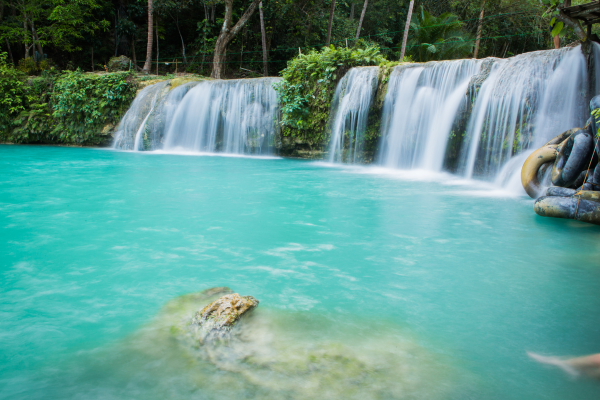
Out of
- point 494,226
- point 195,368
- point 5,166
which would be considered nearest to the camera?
point 195,368

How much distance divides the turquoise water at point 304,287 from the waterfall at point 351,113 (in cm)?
558

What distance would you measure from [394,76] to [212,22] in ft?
54.2

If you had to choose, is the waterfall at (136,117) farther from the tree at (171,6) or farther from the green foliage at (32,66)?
the tree at (171,6)

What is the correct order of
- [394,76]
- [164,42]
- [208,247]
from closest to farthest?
[208,247], [394,76], [164,42]

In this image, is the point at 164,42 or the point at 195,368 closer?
the point at 195,368

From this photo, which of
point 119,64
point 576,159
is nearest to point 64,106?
point 119,64

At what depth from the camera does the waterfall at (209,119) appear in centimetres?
1550

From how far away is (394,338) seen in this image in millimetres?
2969

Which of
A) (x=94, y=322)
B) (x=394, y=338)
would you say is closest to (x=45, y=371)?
(x=94, y=322)

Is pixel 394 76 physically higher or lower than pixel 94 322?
higher

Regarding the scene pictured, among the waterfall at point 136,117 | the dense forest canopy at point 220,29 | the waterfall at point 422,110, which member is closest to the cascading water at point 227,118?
the waterfall at point 136,117

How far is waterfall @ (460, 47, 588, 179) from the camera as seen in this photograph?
8938mm

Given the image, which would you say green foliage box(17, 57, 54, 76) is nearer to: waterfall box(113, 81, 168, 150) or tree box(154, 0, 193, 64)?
tree box(154, 0, 193, 64)

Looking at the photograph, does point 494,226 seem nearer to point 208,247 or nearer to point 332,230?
point 332,230
